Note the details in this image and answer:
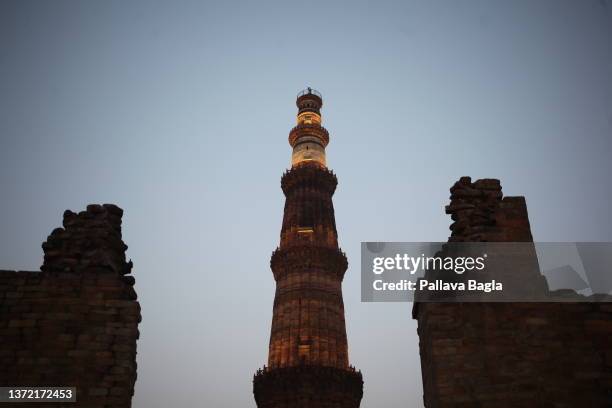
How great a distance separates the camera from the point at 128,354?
798cm

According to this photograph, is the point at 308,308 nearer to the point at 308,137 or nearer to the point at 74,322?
the point at 308,137

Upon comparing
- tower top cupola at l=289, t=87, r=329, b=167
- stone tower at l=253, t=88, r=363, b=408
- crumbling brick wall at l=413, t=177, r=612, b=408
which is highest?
tower top cupola at l=289, t=87, r=329, b=167

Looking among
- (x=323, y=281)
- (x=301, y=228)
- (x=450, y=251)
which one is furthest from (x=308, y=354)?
(x=450, y=251)

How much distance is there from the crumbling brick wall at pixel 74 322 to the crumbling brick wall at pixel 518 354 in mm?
4454

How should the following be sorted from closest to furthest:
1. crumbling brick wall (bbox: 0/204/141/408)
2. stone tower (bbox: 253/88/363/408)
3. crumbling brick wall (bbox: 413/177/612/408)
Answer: crumbling brick wall (bbox: 413/177/612/408)
crumbling brick wall (bbox: 0/204/141/408)
stone tower (bbox: 253/88/363/408)

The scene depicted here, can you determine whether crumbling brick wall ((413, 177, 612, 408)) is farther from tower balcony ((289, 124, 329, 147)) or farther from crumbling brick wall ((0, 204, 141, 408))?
tower balcony ((289, 124, 329, 147))

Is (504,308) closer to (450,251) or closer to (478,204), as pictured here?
(450,251)

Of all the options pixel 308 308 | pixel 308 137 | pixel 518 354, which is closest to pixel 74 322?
pixel 518 354

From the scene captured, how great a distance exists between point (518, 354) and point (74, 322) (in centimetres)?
640

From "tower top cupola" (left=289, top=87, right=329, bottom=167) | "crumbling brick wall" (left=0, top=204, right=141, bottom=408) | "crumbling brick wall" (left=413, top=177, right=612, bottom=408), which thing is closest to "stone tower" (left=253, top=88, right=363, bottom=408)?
"tower top cupola" (left=289, top=87, right=329, bottom=167)

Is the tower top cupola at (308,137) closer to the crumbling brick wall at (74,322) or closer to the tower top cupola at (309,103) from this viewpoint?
the tower top cupola at (309,103)

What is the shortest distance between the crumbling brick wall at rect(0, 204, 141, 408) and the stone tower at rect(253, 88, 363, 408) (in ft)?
51.3

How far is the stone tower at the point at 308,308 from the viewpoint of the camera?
22953mm

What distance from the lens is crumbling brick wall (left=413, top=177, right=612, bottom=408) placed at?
746 cm
